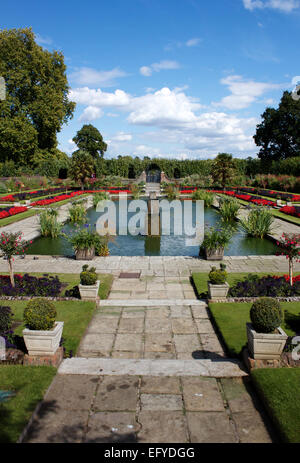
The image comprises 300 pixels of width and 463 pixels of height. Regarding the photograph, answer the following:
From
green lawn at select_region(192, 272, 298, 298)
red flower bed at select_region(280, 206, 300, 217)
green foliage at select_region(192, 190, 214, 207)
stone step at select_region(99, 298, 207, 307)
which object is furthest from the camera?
green foliage at select_region(192, 190, 214, 207)

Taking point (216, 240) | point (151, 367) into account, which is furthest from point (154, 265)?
point (151, 367)

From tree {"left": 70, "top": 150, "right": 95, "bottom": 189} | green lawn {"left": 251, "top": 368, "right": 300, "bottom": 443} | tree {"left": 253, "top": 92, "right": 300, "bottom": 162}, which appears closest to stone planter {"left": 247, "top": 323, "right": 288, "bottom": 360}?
green lawn {"left": 251, "top": 368, "right": 300, "bottom": 443}

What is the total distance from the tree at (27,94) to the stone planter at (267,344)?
35.5 meters

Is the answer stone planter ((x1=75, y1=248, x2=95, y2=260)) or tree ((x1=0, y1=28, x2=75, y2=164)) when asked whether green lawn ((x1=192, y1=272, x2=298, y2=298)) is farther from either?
tree ((x1=0, y1=28, x2=75, y2=164))

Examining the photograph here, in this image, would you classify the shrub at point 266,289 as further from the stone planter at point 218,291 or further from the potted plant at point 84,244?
the potted plant at point 84,244

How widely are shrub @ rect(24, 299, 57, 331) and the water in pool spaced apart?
7.63 metres

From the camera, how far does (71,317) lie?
251 inches

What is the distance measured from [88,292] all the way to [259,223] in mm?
9458

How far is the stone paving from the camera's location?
337 centimetres

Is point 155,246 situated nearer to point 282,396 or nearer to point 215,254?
point 215,254

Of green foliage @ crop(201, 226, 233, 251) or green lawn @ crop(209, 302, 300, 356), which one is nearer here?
green lawn @ crop(209, 302, 300, 356)

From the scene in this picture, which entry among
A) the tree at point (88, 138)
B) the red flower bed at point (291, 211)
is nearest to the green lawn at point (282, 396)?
the red flower bed at point (291, 211)

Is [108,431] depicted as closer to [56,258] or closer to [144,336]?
[144,336]

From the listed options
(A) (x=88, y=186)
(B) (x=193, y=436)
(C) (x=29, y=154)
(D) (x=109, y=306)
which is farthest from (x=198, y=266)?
(C) (x=29, y=154)
